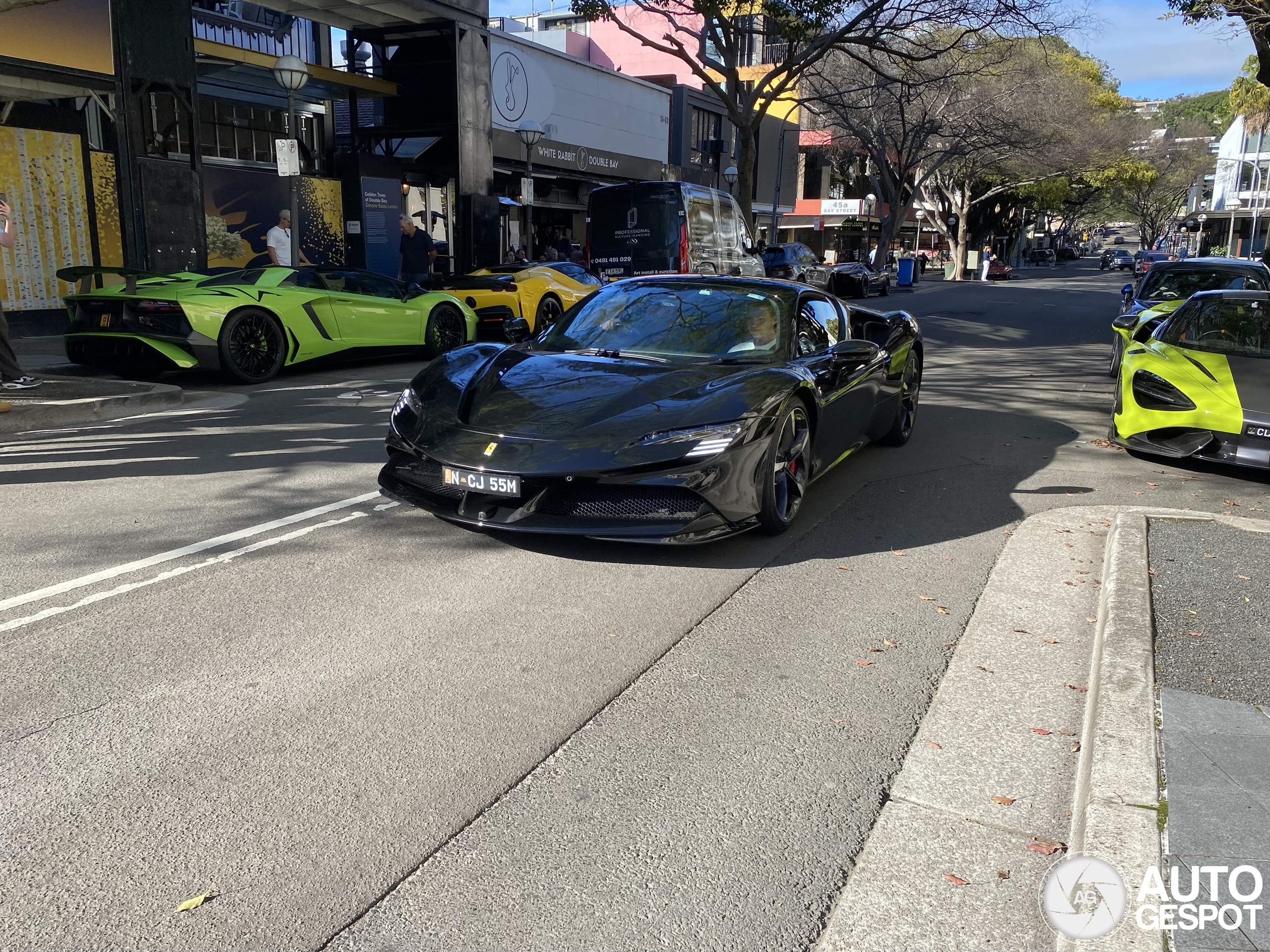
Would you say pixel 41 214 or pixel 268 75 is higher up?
pixel 268 75

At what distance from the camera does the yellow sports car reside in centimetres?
1405

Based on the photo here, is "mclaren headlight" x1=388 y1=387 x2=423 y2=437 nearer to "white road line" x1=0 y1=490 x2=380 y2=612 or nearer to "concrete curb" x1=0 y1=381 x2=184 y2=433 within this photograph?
"white road line" x1=0 y1=490 x2=380 y2=612

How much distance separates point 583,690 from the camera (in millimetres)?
3561

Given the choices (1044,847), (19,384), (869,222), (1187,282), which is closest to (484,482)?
(1044,847)

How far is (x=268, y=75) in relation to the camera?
790 inches

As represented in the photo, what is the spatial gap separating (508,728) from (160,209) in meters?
14.2

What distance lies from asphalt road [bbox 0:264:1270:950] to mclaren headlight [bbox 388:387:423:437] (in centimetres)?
53

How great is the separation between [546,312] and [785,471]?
33.1 ft

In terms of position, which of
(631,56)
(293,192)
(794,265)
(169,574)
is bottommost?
(169,574)

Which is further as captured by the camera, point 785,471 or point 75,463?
point 75,463

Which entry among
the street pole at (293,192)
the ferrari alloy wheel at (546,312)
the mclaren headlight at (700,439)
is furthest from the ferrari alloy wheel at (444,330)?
the mclaren headlight at (700,439)

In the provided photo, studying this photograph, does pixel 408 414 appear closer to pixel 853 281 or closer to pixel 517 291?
pixel 517 291

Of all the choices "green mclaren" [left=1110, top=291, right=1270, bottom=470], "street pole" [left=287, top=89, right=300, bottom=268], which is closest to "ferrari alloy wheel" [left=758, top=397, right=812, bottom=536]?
"green mclaren" [left=1110, top=291, right=1270, bottom=470]

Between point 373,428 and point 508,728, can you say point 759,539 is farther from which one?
point 373,428
